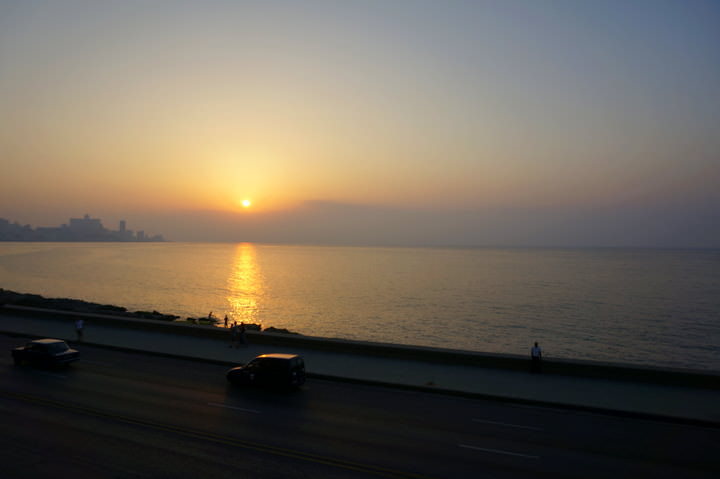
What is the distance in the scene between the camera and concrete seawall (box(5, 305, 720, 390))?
17531 millimetres

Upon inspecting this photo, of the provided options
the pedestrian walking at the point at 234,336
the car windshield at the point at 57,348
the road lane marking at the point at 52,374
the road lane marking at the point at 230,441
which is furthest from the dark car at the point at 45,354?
the pedestrian walking at the point at 234,336

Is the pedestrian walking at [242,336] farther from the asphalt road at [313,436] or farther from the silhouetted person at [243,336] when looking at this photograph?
the asphalt road at [313,436]

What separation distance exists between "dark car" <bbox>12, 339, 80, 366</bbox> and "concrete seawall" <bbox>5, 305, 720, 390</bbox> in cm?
748

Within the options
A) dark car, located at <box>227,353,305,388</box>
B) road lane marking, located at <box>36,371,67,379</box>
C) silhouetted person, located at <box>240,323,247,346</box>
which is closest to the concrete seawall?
silhouetted person, located at <box>240,323,247,346</box>

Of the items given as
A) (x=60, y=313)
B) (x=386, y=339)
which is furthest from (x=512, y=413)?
(x=386, y=339)

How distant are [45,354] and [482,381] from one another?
1857 cm

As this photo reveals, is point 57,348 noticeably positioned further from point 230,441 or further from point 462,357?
point 462,357

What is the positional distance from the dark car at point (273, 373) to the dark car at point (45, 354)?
8.20 meters

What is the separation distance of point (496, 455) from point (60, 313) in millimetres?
31234

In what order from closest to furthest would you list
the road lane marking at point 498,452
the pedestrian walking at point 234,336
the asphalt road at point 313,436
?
1. the asphalt road at point 313,436
2. the road lane marking at point 498,452
3. the pedestrian walking at point 234,336

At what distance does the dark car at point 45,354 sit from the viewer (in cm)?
1983

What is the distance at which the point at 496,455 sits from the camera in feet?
38.3

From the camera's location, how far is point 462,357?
67.8 feet

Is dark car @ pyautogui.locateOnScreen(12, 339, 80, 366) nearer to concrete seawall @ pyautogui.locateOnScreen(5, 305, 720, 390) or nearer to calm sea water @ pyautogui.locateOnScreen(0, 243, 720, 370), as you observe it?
concrete seawall @ pyautogui.locateOnScreen(5, 305, 720, 390)
